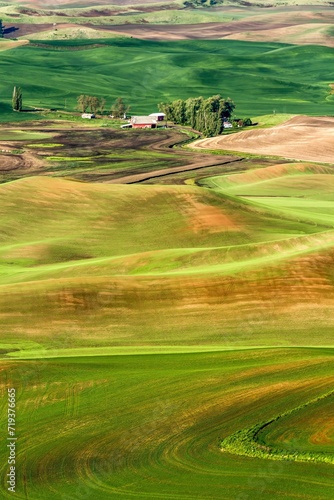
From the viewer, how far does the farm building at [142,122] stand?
18188 centimetres

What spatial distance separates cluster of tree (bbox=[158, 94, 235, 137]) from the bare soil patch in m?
8.21

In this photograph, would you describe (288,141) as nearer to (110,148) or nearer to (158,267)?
(110,148)

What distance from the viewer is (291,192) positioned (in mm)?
109625

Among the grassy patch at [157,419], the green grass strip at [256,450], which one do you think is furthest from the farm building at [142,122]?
the green grass strip at [256,450]

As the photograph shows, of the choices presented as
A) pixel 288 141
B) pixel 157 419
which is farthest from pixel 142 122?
pixel 157 419

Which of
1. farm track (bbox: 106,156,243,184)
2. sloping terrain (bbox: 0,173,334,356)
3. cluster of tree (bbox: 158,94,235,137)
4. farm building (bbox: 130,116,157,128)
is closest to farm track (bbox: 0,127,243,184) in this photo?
farm track (bbox: 106,156,243,184)

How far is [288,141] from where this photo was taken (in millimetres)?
156125

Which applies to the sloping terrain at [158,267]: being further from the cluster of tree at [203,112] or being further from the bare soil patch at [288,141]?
the cluster of tree at [203,112]

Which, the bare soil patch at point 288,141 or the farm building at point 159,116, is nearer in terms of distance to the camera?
the bare soil patch at point 288,141

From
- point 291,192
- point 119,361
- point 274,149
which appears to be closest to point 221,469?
point 119,361

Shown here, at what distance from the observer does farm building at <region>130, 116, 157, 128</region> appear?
181875mm

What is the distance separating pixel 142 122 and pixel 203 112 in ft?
43.5

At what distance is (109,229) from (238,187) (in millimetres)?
38824

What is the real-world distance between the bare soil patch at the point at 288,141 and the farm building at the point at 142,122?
23.2 m
